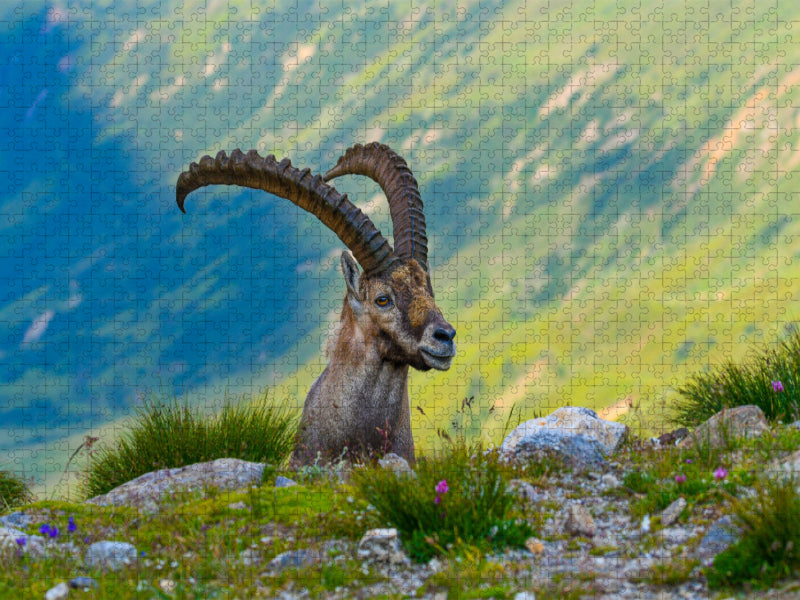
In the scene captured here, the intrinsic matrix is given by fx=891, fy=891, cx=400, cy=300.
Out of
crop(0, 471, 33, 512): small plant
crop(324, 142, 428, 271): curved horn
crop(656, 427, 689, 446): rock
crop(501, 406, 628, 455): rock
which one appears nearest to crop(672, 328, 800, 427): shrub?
crop(656, 427, 689, 446): rock

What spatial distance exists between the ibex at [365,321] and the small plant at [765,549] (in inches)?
239

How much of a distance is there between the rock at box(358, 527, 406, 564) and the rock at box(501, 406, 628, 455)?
10.0 ft

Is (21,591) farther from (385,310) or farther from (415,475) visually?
(385,310)

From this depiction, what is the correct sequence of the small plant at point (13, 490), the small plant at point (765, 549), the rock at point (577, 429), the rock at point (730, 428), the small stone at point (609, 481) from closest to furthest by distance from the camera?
the small plant at point (765, 549)
the small stone at point (609, 481)
the rock at point (730, 428)
the rock at point (577, 429)
the small plant at point (13, 490)

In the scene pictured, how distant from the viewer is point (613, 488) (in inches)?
349

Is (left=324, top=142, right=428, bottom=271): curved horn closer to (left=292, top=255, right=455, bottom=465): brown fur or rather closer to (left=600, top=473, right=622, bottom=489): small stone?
(left=292, top=255, right=455, bottom=465): brown fur

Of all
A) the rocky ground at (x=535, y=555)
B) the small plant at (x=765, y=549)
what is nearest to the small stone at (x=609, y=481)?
the rocky ground at (x=535, y=555)

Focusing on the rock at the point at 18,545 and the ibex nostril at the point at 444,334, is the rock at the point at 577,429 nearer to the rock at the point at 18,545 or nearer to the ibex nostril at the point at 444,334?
the ibex nostril at the point at 444,334

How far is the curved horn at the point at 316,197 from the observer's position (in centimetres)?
1298

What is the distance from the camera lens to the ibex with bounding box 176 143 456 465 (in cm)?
1273

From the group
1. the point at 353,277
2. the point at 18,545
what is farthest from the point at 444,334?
the point at 18,545

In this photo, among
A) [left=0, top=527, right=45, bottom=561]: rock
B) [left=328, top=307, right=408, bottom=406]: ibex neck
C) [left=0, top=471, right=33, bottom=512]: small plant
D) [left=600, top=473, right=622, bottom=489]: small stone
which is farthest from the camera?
[left=0, top=471, right=33, bottom=512]: small plant

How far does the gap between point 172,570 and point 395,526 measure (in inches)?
75.9

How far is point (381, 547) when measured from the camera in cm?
751
